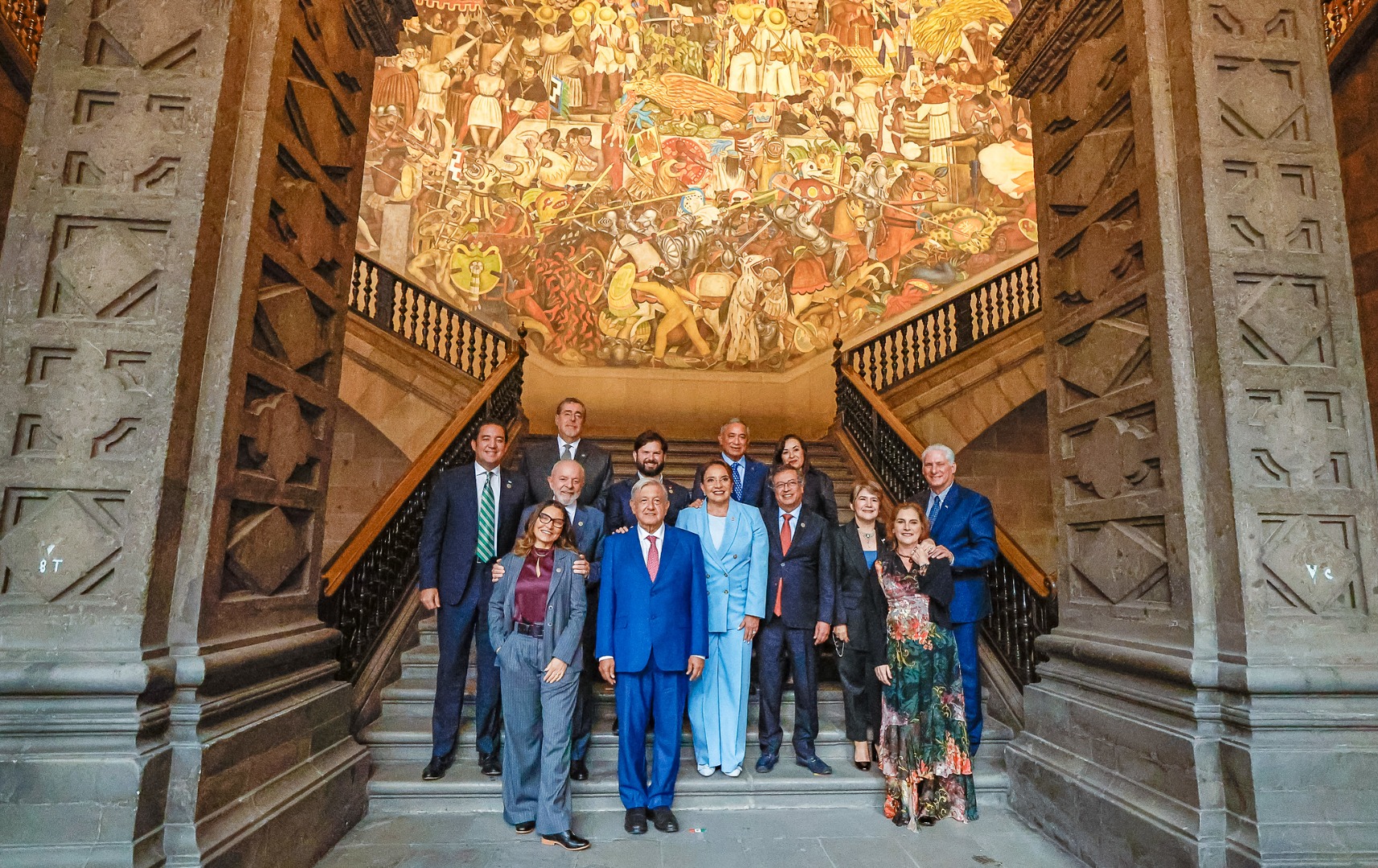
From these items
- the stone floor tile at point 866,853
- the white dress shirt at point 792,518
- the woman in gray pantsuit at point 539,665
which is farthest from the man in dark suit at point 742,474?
the stone floor tile at point 866,853

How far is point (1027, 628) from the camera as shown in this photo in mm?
4621

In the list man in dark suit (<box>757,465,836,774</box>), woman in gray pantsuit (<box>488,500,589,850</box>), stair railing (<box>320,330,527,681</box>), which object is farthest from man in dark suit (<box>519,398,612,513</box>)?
man in dark suit (<box>757,465,836,774</box>)

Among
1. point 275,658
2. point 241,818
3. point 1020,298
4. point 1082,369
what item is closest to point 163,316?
point 275,658

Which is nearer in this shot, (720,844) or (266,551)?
(266,551)

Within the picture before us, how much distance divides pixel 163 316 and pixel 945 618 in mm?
3554

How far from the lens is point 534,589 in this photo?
138 inches

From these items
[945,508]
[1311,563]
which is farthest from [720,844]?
[1311,563]

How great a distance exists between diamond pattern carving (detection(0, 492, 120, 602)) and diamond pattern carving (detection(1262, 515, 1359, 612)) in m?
4.01

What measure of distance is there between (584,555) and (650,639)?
661 mm

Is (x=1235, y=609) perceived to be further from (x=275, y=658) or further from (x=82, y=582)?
(x=82, y=582)

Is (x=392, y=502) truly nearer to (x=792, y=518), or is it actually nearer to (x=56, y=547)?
(x=56, y=547)

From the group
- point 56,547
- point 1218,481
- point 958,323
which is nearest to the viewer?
point 56,547

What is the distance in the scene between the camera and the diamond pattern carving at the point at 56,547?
2.47 m

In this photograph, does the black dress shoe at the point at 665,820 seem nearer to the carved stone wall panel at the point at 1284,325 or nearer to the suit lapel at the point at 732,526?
the suit lapel at the point at 732,526
